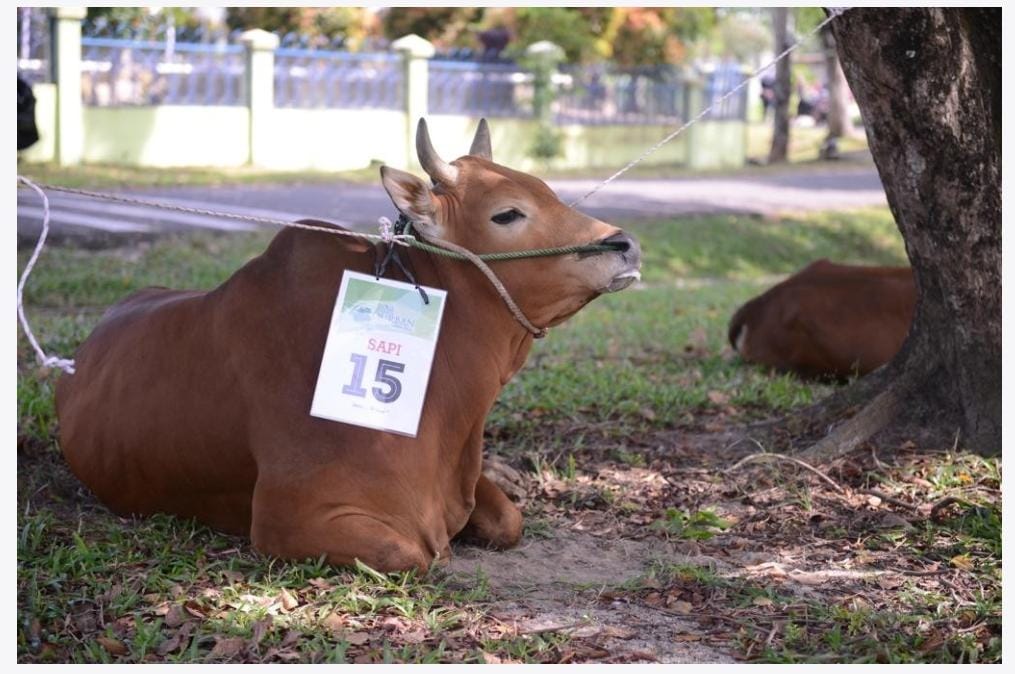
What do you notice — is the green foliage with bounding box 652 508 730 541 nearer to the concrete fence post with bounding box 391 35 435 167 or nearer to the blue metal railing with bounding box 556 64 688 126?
the concrete fence post with bounding box 391 35 435 167

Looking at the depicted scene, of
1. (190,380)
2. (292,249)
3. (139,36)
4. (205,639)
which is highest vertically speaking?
(139,36)

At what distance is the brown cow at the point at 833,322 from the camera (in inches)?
280

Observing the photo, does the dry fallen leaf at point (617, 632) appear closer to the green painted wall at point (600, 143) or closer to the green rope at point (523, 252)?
the green rope at point (523, 252)

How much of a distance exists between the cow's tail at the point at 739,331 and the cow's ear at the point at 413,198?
12.4ft

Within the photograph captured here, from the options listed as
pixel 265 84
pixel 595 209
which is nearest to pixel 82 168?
pixel 265 84

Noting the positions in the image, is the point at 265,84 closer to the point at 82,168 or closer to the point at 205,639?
the point at 82,168

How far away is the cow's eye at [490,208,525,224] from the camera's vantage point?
4289 millimetres

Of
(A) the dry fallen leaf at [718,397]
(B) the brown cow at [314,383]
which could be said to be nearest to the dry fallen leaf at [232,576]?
(B) the brown cow at [314,383]

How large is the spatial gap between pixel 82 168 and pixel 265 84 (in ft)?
11.1

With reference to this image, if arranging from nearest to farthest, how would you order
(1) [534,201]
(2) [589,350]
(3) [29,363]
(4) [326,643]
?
(4) [326,643] → (1) [534,201] → (3) [29,363] → (2) [589,350]

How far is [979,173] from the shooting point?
539cm

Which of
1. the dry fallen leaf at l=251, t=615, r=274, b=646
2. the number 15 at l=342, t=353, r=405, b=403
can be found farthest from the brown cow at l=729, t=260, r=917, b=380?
the dry fallen leaf at l=251, t=615, r=274, b=646

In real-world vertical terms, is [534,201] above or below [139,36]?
below

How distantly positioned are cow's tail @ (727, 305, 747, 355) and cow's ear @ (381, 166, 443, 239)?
12.4ft
